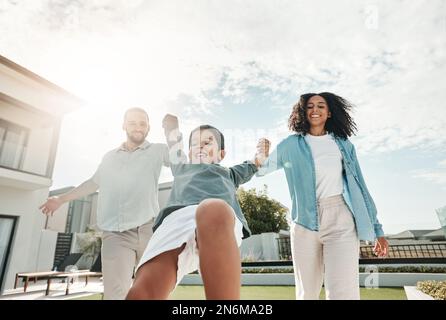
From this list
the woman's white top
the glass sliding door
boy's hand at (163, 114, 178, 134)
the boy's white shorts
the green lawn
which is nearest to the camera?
the boy's white shorts

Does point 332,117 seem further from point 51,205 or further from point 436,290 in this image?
point 436,290

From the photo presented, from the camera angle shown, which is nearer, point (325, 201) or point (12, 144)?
point (325, 201)

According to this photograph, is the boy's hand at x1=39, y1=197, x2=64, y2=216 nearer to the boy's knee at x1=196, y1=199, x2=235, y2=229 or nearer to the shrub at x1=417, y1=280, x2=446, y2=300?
the boy's knee at x1=196, y1=199, x2=235, y2=229

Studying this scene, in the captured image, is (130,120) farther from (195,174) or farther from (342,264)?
(342,264)

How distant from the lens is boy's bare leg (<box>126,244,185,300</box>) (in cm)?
107

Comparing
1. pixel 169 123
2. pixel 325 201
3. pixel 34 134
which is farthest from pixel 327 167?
pixel 34 134

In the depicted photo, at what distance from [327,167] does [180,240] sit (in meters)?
1.37

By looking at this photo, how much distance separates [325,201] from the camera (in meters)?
2.05

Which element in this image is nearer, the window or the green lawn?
the green lawn

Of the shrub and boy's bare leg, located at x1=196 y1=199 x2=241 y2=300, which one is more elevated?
boy's bare leg, located at x1=196 y1=199 x2=241 y2=300

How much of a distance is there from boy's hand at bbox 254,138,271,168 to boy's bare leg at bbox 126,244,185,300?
1.01 m

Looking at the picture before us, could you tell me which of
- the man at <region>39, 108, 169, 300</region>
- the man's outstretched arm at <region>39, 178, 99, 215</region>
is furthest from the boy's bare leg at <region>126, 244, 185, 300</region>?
the man's outstretched arm at <region>39, 178, 99, 215</region>
